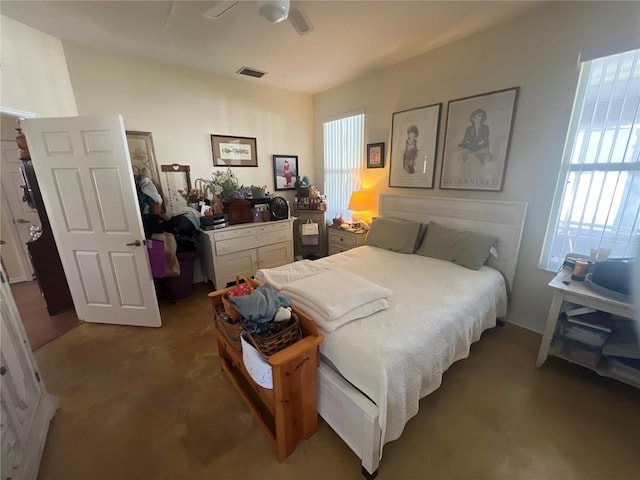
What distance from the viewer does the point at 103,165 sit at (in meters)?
2.18

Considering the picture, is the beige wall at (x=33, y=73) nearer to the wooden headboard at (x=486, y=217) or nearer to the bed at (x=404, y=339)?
the bed at (x=404, y=339)

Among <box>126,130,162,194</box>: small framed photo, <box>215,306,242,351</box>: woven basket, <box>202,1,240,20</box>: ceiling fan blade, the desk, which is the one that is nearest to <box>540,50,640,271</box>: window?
the desk

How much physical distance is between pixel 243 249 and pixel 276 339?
2.20m

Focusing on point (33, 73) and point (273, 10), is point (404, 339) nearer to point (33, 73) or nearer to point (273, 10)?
point (273, 10)

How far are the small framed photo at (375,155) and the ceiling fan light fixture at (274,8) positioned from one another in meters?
2.01

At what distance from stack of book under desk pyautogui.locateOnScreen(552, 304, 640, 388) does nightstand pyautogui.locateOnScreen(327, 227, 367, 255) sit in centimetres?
206

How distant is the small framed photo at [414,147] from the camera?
2779 mm

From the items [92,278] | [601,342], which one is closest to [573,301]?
[601,342]

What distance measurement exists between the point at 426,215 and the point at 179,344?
9.45 feet

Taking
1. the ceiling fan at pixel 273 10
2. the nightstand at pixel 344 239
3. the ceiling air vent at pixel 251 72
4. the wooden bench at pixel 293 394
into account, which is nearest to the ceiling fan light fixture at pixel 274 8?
the ceiling fan at pixel 273 10

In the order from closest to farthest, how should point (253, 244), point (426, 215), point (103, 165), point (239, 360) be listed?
point (239, 360)
point (103, 165)
point (426, 215)
point (253, 244)

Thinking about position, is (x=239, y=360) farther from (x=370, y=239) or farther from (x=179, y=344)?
(x=370, y=239)

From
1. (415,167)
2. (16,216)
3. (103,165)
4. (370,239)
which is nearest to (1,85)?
(103,165)

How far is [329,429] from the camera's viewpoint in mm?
1521
